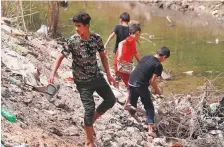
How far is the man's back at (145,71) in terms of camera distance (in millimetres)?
5824

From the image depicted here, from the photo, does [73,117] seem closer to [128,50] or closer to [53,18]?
[128,50]

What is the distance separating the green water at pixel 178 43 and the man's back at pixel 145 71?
9.32 feet

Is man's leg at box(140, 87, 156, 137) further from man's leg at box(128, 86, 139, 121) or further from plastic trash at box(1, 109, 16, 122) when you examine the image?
plastic trash at box(1, 109, 16, 122)

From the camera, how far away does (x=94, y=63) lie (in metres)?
4.76

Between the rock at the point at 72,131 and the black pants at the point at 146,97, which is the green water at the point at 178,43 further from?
the rock at the point at 72,131

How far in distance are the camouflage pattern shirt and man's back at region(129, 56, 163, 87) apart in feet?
4.08

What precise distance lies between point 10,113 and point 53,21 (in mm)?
6034

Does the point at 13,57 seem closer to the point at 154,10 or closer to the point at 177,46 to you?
the point at 177,46

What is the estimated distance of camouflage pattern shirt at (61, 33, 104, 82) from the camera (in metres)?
4.64

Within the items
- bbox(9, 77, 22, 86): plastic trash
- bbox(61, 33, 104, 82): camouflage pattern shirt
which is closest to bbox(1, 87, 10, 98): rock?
bbox(9, 77, 22, 86): plastic trash

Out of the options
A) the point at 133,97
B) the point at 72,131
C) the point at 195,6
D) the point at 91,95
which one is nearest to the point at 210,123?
the point at 133,97

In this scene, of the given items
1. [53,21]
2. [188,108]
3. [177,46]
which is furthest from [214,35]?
[188,108]

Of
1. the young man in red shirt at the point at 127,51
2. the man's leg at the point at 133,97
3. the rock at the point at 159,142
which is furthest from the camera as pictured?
the young man in red shirt at the point at 127,51

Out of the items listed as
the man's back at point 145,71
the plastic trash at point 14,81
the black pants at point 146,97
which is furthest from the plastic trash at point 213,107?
the plastic trash at point 14,81
